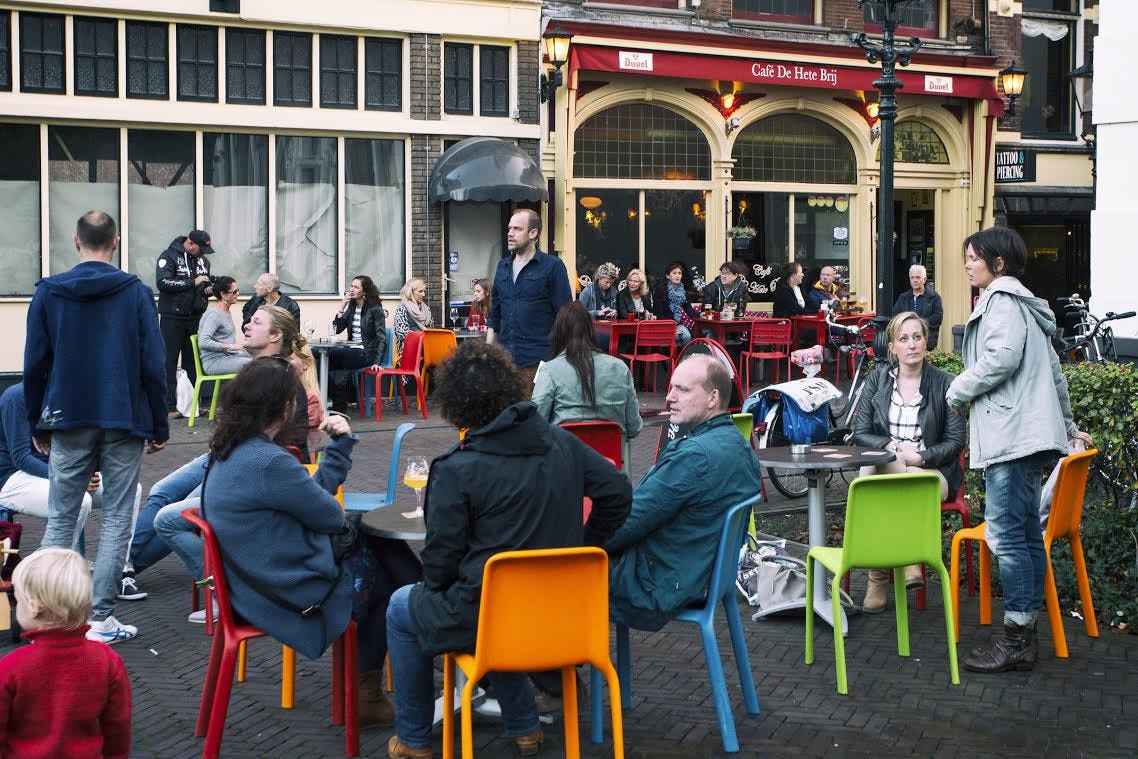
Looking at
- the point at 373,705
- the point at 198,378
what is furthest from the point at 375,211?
the point at 373,705

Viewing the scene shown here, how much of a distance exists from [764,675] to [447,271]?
42.0 ft

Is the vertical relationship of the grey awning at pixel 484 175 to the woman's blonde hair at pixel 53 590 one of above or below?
above

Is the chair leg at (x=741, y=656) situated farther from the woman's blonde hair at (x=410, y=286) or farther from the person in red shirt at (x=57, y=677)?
the woman's blonde hair at (x=410, y=286)

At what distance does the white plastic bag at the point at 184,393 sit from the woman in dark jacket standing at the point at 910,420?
887 cm

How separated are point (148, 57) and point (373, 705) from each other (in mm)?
12778

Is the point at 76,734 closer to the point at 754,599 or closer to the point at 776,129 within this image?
the point at 754,599

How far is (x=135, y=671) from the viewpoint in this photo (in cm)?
593

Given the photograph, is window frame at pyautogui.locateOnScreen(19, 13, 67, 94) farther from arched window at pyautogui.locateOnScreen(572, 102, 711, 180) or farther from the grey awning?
arched window at pyautogui.locateOnScreen(572, 102, 711, 180)

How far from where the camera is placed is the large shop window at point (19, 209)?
15.7 meters

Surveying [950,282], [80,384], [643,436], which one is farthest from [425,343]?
[950,282]

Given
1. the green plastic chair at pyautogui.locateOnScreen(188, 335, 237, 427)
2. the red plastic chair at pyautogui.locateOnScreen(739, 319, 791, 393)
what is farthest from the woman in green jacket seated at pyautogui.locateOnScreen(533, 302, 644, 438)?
the red plastic chair at pyautogui.locateOnScreen(739, 319, 791, 393)

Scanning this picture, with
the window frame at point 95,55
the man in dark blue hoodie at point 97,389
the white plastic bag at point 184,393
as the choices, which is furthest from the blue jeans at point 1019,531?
the window frame at point 95,55

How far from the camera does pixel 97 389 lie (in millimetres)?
6066

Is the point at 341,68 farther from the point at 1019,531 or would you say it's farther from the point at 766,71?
the point at 1019,531
